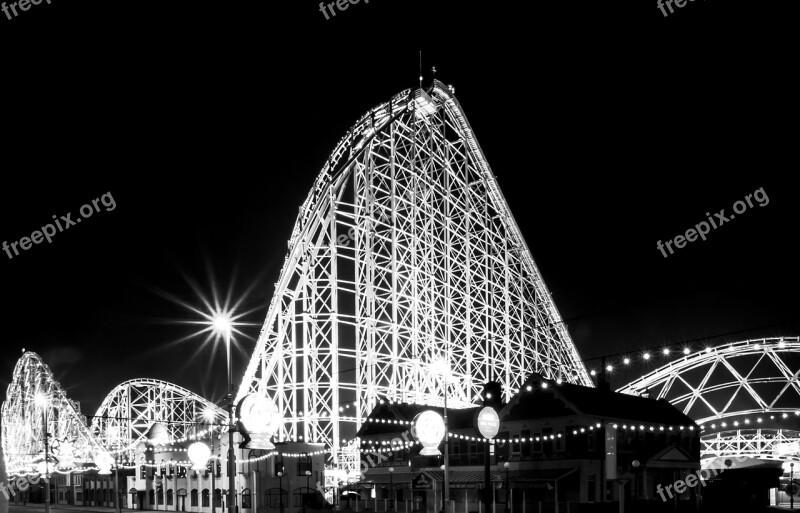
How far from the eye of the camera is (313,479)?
3766cm

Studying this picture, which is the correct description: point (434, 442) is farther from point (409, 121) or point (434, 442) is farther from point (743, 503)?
point (409, 121)

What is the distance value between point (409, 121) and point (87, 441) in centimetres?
3356

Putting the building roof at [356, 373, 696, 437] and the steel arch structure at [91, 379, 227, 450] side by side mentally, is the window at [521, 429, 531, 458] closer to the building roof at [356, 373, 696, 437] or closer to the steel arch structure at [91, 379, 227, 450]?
the building roof at [356, 373, 696, 437]

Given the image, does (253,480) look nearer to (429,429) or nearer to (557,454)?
(429,429)

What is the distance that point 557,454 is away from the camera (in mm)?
27312

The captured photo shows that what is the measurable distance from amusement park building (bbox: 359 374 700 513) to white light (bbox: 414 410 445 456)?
128 cm

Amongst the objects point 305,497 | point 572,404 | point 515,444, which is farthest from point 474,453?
point 305,497

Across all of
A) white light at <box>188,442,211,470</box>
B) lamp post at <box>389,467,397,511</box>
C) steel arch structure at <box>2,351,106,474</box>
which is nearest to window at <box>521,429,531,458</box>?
lamp post at <box>389,467,397,511</box>

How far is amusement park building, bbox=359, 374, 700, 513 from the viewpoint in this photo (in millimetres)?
26484

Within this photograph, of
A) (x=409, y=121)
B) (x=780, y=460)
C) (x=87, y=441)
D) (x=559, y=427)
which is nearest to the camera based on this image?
(x=559, y=427)

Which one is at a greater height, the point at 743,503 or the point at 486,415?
the point at 486,415

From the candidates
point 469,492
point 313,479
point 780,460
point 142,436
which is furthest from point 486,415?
point 142,436

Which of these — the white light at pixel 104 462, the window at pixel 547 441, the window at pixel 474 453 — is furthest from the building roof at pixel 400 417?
the white light at pixel 104 462

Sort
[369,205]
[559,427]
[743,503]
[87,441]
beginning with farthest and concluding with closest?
1. [87,441]
2. [369,205]
3. [559,427]
4. [743,503]
